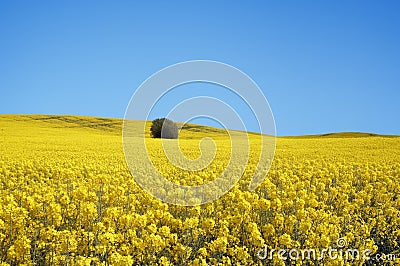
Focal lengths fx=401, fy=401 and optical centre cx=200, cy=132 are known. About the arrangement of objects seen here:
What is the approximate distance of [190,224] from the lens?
26.2ft

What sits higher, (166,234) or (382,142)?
(382,142)

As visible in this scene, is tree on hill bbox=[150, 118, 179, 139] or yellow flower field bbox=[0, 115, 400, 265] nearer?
yellow flower field bbox=[0, 115, 400, 265]

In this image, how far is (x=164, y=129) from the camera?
60125mm

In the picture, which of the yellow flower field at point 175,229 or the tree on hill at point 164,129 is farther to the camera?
the tree on hill at point 164,129

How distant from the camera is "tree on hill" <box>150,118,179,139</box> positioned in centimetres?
5955

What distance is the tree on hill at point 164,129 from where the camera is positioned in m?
59.5

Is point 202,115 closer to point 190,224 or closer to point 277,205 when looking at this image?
point 277,205

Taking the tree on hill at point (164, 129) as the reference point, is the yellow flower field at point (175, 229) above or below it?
below

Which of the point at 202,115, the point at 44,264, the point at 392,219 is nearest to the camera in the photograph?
the point at 44,264

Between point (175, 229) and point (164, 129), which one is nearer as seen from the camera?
point (175, 229)

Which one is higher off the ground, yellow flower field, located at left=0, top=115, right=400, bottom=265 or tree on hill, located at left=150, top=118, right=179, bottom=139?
tree on hill, located at left=150, top=118, right=179, bottom=139

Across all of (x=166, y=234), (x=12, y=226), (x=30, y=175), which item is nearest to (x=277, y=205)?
(x=166, y=234)

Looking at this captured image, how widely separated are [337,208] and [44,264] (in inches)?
326

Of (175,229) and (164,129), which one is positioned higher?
(164,129)
